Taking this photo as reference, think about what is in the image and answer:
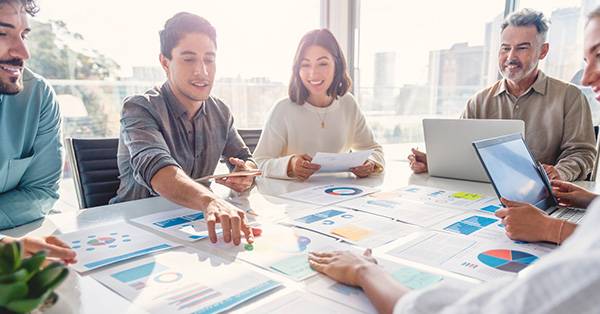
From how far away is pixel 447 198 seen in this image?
52.9 inches

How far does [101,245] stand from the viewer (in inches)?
35.5

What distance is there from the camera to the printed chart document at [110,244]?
82cm

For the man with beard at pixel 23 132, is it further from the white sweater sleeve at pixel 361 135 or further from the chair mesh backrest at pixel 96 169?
the white sweater sleeve at pixel 361 135

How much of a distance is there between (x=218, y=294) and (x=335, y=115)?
1.62 meters

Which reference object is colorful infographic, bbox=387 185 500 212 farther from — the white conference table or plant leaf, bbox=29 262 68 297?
plant leaf, bbox=29 262 68 297

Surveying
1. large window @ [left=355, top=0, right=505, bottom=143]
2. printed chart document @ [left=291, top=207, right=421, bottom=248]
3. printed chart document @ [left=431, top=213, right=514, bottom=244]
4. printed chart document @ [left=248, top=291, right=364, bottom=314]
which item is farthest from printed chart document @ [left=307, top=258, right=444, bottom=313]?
large window @ [left=355, top=0, right=505, bottom=143]

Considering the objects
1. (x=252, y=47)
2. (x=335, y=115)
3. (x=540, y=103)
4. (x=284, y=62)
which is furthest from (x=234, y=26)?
(x=540, y=103)

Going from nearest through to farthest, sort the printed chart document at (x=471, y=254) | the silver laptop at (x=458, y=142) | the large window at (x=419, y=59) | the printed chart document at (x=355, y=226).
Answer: the printed chart document at (x=471, y=254)
the printed chart document at (x=355, y=226)
the silver laptop at (x=458, y=142)
the large window at (x=419, y=59)

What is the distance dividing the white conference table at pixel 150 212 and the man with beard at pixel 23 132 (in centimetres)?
13

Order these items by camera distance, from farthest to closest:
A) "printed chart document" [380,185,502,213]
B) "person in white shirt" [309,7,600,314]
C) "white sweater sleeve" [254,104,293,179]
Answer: "white sweater sleeve" [254,104,293,179]
"printed chart document" [380,185,502,213]
"person in white shirt" [309,7,600,314]

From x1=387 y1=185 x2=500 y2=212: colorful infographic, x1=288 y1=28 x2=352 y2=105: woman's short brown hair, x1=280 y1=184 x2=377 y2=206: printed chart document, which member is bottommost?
x1=280 y1=184 x2=377 y2=206: printed chart document

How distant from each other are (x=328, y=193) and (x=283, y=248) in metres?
0.55

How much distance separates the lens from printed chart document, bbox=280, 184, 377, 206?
1321 millimetres

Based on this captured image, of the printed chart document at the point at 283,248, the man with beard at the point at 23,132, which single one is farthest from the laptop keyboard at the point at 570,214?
the man with beard at the point at 23,132
